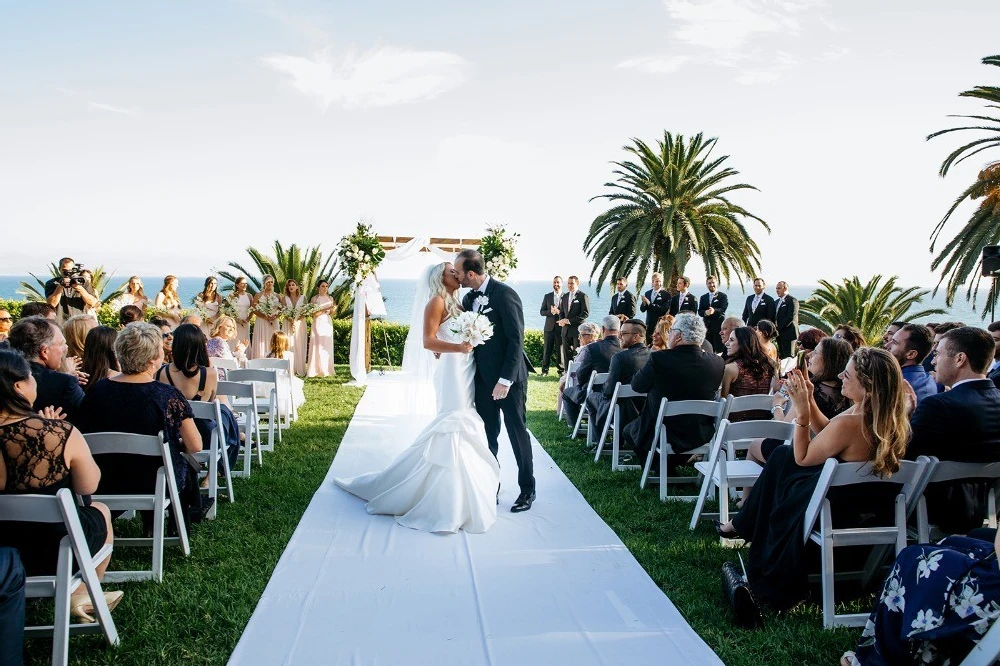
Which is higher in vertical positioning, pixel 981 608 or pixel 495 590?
pixel 981 608

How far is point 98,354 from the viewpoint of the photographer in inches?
181

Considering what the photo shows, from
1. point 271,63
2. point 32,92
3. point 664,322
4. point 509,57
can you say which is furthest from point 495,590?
point 32,92

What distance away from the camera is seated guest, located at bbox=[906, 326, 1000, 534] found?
11.6 feet

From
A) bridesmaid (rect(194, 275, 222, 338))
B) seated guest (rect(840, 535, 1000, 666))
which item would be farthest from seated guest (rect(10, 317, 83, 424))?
bridesmaid (rect(194, 275, 222, 338))

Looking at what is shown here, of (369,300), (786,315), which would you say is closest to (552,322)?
(369,300)

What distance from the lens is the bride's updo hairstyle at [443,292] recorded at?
18.1 ft

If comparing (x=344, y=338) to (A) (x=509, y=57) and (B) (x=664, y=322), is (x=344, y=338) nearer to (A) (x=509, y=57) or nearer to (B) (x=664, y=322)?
(A) (x=509, y=57)

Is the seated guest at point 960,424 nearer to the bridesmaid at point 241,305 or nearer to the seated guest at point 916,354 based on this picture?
the seated guest at point 916,354

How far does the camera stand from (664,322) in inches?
305

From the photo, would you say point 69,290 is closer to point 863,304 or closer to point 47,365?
point 47,365

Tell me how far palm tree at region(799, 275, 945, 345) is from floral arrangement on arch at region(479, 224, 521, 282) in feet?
27.9

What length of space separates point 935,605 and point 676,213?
1564 centimetres

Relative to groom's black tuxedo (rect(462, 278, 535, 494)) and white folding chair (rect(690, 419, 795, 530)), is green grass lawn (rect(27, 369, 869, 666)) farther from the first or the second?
groom's black tuxedo (rect(462, 278, 535, 494))

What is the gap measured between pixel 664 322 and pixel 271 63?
→ 1767 centimetres
